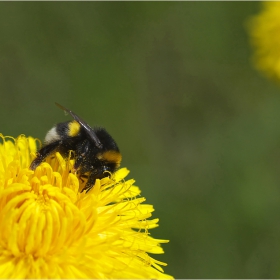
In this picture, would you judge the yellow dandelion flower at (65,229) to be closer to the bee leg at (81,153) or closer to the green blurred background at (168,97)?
the bee leg at (81,153)

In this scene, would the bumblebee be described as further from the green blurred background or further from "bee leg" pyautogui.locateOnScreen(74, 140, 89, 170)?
the green blurred background

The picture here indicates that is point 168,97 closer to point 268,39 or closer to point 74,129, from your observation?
point 268,39

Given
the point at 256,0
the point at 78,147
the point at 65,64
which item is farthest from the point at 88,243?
the point at 256,0

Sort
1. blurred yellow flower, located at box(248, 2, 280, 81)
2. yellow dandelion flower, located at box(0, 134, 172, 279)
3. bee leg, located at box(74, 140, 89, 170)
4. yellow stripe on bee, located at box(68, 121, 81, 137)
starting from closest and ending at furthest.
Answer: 1. yellow dandelion flower, located at box(0, 134, 172, 279)
2. bee leg, located at box(74, 140, 89, 170)
3. yellow stripe on bee, located at box(68, 121, 81, 137)
4. blurred yellow flower, located at box(248, 2, 280, 81)

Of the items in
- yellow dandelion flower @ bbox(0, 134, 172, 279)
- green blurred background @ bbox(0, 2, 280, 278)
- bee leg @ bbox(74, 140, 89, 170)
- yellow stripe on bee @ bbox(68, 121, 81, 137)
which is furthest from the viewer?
green blurred background @ bbox(0, 2, 280, 278)

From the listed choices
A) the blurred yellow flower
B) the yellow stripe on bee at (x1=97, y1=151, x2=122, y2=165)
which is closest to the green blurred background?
the blurred yellow flower

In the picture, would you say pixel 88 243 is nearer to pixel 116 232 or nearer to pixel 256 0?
pixel 116 232
